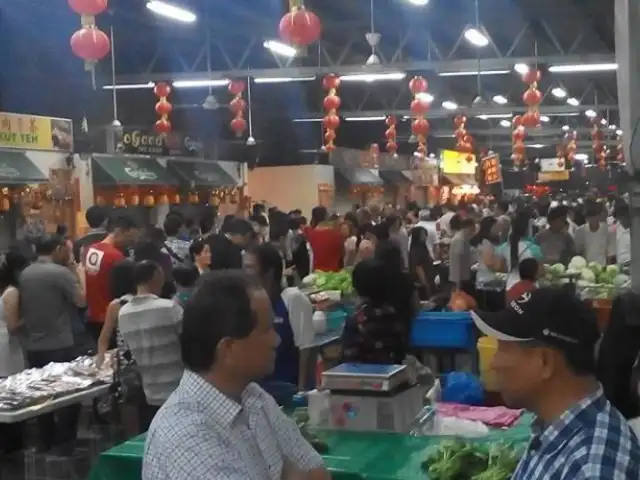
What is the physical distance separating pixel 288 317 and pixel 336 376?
3.62 ft

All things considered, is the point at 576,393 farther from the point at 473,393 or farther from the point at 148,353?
the point at 148,353

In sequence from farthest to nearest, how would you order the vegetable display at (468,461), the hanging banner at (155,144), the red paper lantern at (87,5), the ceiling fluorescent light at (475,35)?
the hanging banner at (155,144)
the ceiling fluorescent light at (475,35)
the red paper lantern at (87,5)
the vegetable display at (468,461)

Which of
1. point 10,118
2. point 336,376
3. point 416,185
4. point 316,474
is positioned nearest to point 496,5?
point 10,118

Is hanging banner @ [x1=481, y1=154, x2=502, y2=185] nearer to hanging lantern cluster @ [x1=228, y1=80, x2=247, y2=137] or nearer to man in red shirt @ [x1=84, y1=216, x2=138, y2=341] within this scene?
hanging lantern cluster @ [x1=228, y1=80, x2=247, y2=137]

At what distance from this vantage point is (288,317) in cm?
518

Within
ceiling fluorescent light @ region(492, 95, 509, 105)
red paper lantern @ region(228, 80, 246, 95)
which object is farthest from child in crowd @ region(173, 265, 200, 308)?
ceiling fluorescent light @ region(492, 95, 509, 105)

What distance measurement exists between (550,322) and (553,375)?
121mm

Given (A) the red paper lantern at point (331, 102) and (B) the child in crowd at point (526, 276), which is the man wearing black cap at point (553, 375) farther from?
(A) the red paper lantern at point (331, 102)

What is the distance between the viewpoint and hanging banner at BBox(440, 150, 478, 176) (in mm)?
29969

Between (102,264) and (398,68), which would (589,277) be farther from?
(398,68)

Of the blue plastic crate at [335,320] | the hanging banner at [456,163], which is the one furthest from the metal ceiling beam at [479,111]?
the blue plastic crate at [335,320]

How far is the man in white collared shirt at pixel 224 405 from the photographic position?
1909mm

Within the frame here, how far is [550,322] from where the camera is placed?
2.01 metres

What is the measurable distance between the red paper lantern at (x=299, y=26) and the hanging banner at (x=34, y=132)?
6241 millimetres
